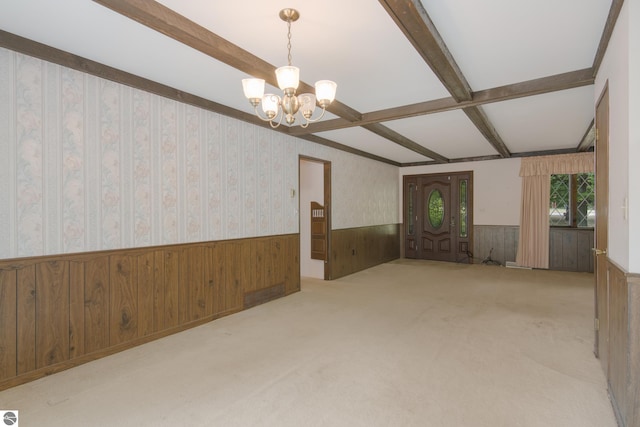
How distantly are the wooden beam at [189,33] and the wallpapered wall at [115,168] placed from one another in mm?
1120

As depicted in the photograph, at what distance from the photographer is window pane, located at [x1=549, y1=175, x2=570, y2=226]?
253 inches

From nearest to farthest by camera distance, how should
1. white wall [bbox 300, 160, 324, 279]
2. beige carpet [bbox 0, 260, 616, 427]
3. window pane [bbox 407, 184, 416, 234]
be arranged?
beige carpet [bbox 0, 260, 616, 427]
white wall [bbox 300, 160, 324, 279]
window pane [bbox 407, 184, 416, 234]

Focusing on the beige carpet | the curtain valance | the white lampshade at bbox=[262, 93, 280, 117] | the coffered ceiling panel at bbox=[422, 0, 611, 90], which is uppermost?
the coffered ceiling panel at bbox=[422, 0, 611, 90]

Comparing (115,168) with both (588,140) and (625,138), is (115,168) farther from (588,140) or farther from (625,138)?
(588,140)

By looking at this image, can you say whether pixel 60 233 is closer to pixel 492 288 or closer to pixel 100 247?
pixel 100 247

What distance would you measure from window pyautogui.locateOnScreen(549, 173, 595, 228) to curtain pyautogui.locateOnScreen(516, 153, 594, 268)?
199 millimetres

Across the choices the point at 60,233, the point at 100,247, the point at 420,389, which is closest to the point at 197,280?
the point at 100,247

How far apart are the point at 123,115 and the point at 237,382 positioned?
2427mm

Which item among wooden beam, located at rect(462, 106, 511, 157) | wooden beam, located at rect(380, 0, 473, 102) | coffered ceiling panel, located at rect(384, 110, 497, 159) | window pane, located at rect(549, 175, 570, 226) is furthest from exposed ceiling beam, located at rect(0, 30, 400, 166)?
window pane, located at rect(549, 175, 570, 226)

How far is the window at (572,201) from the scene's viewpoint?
6.23 m

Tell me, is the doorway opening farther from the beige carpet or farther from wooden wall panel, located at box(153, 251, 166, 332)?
wooden wall panel, located at box(153, 251, 166, 332)

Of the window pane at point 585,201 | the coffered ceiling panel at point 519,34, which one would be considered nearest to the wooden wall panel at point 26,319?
the coffered ceiling panel at point 519,34

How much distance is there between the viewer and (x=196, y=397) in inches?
83.8

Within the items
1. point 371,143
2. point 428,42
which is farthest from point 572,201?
point 428,42
